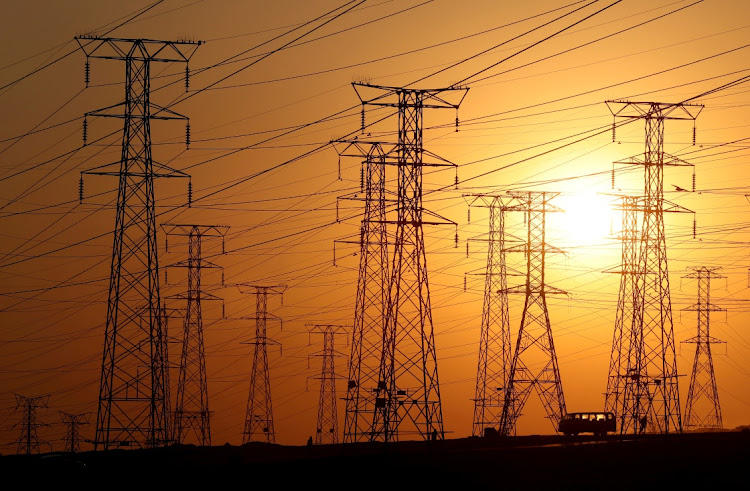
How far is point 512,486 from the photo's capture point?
169ft

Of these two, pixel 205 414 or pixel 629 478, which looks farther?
pixel 205 414

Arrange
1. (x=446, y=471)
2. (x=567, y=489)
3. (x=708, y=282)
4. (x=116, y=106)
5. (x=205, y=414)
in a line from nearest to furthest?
(x=567, y=489)
(x=446, y=471)
(x=116, y=106)
(x=205, y=414)
(x=708, y=282)

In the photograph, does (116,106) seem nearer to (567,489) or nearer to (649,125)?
(567,489)

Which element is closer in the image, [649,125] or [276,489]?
[276,489]

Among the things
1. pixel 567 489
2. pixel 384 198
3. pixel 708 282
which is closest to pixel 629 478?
pixel 567 489

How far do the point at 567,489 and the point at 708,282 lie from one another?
71.3 m

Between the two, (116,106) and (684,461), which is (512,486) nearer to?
(684,461)

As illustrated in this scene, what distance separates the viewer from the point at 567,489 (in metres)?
49.2

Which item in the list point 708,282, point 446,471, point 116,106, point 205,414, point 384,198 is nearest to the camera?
point 446,471

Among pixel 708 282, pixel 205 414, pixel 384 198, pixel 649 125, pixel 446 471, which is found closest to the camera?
pixel 446 471

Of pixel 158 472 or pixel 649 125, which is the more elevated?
pixel 649 125

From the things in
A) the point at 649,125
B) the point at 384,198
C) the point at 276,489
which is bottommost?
the point at 276,489

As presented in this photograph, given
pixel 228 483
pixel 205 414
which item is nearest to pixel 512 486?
pixel 228 483

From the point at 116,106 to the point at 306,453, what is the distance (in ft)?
88.5
